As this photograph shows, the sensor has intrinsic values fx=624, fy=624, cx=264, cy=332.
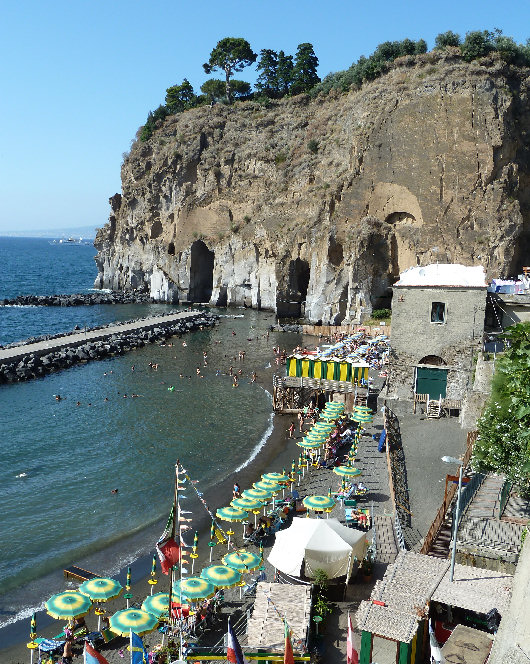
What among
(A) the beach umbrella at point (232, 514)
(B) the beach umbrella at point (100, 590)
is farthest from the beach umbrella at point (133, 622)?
(A) the beach umbrella at point (232, 514)

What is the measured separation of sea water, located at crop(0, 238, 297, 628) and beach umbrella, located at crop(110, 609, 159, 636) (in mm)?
4350

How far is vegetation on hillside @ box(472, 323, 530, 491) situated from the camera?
14.3 meters

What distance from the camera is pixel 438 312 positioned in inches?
1164

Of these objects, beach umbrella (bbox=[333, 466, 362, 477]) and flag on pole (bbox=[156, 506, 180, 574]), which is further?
beach umbrella (bbox=[333, 466, 362, 477])

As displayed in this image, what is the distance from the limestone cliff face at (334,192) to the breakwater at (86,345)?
14.1 meters

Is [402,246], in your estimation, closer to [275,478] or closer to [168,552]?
[275,478]

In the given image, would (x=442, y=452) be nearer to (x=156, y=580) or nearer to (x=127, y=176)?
(x=156, y=580)

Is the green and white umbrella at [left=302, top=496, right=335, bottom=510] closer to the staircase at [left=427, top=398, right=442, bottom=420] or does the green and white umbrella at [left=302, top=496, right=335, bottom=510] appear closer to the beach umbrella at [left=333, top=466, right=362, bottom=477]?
the beach umbrella at [left=333, top=466, right=362, bottom=477]

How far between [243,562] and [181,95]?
315ft

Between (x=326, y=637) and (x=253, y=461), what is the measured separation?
49.3 feet

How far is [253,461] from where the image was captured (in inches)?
1147

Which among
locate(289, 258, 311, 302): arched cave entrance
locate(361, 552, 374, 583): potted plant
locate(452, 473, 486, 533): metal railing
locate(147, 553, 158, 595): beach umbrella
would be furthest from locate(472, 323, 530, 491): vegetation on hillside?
locate(289, 258, 311, 302): arched cave entrance

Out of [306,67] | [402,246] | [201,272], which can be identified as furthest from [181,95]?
[402,246]

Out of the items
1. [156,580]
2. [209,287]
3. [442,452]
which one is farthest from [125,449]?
[209,287]
